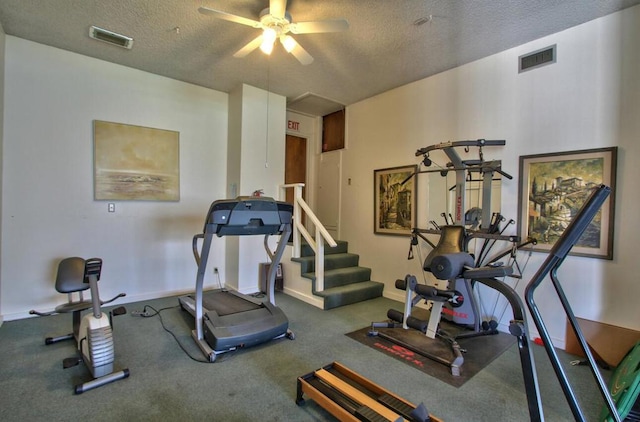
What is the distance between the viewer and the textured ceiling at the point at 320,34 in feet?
9.41

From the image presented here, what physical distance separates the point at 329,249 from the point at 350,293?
3.57 feet

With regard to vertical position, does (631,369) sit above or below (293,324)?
above

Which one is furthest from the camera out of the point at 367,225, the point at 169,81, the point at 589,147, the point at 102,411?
the point at 367,225

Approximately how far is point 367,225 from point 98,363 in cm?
385

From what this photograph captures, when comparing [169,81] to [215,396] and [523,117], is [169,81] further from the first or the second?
[523,117]

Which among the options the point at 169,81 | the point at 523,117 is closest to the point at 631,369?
the point at 523,117

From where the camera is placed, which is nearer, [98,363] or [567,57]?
[98,363]

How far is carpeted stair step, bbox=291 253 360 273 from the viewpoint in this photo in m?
4.71

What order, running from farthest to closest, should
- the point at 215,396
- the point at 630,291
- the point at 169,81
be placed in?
the point at 169,81
the point at 630,291
the point at 215,396

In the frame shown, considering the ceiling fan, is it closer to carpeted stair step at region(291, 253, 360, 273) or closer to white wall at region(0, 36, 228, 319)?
white wall at region(0, 36, 228, 319)

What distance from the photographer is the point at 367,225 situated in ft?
17.0

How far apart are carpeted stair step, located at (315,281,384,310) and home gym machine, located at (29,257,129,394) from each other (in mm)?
2372

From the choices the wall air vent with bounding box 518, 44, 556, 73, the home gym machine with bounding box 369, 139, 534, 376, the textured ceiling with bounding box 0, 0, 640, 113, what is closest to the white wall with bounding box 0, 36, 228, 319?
the textured ceiling with bounding box 0, 0, 640, 113

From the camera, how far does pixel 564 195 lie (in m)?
3.12
